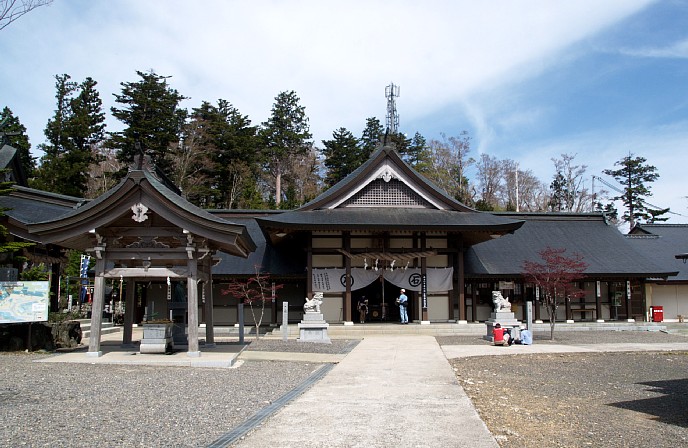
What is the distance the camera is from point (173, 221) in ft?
42.3

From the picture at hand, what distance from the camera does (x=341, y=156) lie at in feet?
173

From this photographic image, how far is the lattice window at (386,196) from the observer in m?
25.6

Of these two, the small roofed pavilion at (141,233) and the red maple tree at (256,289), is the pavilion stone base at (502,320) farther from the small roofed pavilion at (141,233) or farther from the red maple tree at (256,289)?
the small roofed pavilion at (141,233)

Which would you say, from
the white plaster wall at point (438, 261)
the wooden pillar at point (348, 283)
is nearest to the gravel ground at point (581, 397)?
the wooden pillar at point (348, 283)

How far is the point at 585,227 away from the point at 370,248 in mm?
14200

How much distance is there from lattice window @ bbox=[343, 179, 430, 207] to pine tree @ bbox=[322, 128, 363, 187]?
25.7m

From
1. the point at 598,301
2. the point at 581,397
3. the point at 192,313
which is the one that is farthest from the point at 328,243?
the point at 581,397

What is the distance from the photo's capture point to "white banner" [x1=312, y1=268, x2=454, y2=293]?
2448 cm

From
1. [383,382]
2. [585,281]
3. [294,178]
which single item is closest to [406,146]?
[294,178]

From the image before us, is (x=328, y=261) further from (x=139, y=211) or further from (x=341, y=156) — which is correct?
(x=341, y=156)

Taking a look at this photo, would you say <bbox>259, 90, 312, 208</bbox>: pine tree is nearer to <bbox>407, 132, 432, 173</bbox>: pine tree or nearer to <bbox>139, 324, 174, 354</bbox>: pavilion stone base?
<bbox>407, 132, 432, 173</bbox>: pine tree

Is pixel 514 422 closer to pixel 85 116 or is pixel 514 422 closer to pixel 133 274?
pixel 133 274

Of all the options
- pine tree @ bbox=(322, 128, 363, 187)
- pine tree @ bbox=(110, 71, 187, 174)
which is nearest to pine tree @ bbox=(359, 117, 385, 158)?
pine tree @ bbox=(322, 128, 363, 187)

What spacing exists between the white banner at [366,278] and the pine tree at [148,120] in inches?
800
